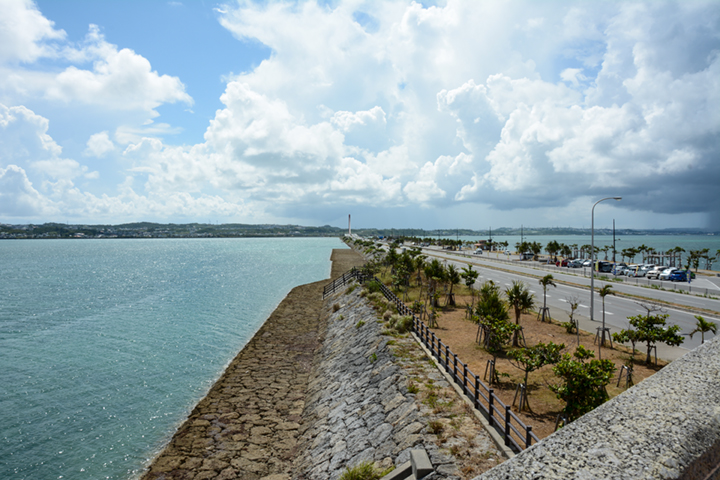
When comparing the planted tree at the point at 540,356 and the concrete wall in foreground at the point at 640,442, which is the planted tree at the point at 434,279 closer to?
the planted tree at the point at 540,356

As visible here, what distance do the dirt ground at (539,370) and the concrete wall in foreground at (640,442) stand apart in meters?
7.70

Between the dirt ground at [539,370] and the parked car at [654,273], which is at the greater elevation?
the dirt ground at [539,370]

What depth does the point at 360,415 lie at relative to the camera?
47.4 feet

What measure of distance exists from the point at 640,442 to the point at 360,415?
39.4ft

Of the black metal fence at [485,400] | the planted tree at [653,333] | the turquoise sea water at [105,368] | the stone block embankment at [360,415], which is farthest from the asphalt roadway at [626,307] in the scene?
the turquoise sea water at [105,368]

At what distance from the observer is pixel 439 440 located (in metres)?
10.0

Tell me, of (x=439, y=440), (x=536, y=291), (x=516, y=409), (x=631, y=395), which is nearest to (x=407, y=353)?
(x=516, y=409)

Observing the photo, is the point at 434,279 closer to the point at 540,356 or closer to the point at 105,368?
the point at 540,356

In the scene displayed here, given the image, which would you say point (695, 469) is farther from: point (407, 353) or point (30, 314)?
point (30, 314)

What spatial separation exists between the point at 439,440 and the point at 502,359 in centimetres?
911

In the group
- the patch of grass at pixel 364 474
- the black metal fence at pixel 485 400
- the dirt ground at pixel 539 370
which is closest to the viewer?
the black metal fence at pixel 485 400

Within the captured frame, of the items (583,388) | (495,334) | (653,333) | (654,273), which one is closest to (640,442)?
(583,388)

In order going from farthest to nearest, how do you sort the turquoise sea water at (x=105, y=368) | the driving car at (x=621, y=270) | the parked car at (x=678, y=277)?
the driving car at (x=621, y=270) → the parked car at (x=678, y=277) → the turquoise sea water at (x=105, y=368)

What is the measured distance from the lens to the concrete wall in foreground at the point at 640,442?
352cm
